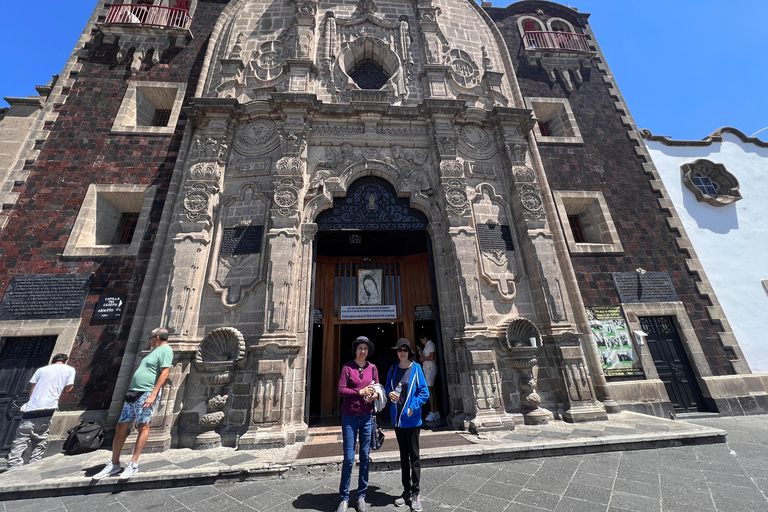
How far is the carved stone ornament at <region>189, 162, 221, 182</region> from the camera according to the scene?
7.47 m

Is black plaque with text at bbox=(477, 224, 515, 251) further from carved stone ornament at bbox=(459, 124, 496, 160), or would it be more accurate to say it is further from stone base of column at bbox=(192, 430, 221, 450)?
stone base of column at bbox=(192, 430, 221, 450)

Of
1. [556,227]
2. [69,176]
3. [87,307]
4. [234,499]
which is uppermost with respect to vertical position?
[69,176]

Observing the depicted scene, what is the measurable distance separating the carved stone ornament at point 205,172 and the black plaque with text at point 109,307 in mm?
3269

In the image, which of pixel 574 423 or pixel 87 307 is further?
pixel 87 307

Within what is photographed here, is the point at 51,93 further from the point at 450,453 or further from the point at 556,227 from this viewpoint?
the point at 556,227

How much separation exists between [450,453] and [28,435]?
7123 mm

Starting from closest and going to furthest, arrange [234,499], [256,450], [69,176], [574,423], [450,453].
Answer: [234,499], [450,453], [256,450], [574,423], [69,176]

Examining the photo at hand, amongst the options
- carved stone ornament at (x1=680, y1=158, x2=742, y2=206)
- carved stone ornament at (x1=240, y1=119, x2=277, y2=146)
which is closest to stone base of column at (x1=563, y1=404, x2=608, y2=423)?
carved stone ornament at (x1=680, y1=158, x2=742, y2=206)

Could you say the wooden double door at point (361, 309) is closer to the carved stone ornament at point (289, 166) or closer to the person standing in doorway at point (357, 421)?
the carved stone ornament at point (289, 166)

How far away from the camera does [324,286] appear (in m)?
9.93

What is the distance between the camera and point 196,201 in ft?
23.6

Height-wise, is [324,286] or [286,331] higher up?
[324,286]

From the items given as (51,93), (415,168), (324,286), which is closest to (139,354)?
(324,286)

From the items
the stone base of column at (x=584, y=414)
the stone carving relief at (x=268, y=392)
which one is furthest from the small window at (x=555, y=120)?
the stone carving relief at (x=268, y=392)
